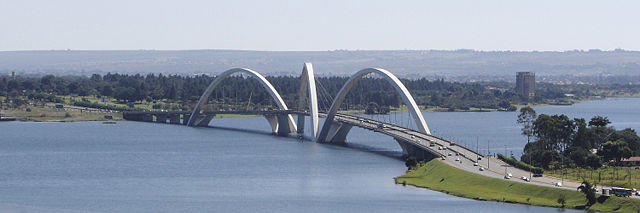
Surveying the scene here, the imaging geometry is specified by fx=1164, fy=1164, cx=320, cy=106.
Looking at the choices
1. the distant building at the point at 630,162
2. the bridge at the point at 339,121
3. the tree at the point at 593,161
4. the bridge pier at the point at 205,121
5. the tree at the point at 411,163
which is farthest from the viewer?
the bridge pier at the point at 205,121

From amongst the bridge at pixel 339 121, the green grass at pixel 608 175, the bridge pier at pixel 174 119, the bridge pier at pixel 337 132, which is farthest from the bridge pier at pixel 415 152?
the bridge pier at pixel 174 119

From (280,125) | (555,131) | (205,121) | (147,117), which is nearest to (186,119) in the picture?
(205,121)

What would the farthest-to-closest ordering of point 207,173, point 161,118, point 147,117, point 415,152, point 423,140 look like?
point 147,117 < point 161,118 < point 423,140 < point 415,152 < point 207,173

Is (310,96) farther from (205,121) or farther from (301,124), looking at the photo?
(205,121)

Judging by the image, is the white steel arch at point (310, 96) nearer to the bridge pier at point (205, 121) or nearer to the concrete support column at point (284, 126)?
the concrete support column at point (284, 126)

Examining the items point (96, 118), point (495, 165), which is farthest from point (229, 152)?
point (96, 118)

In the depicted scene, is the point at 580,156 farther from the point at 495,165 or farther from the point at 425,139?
the point at 425,139

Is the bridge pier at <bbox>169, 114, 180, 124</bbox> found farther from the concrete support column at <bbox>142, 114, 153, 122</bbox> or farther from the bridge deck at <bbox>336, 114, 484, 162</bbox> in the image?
the bridge deck at <bbox>336, 114, 484, 162</bbox>

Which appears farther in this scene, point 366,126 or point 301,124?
point 301,124
